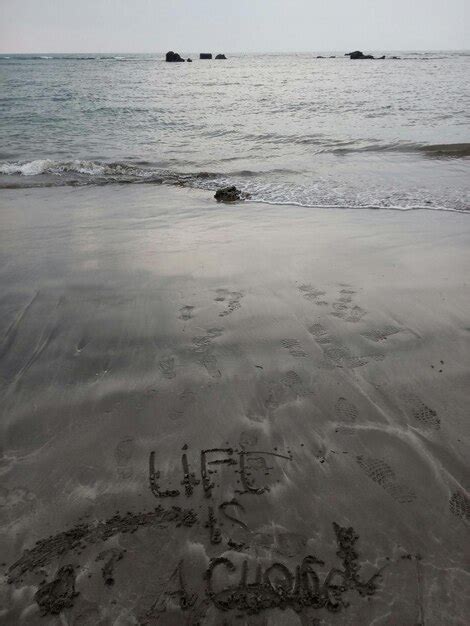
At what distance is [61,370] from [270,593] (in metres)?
1.92

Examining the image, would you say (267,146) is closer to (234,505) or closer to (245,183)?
(245,183)

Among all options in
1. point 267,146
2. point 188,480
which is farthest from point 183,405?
point 267,146

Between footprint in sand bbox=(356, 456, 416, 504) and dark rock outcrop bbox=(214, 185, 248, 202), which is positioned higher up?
footprint in sand bbox=(356, 456, 416, 504)

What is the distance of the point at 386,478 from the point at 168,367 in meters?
1.49

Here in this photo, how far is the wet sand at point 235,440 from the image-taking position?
1.60 m

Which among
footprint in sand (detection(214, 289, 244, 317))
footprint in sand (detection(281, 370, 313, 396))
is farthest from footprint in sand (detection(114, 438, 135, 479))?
footprint in sand (detection(214, 289, 244, 317))

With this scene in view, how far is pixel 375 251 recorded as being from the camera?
15.1 ft

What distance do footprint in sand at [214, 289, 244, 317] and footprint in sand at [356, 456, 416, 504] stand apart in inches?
65.3

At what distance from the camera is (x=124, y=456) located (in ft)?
7.04

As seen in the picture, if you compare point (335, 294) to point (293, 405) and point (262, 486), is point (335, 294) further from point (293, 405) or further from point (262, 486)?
point (262, 486)

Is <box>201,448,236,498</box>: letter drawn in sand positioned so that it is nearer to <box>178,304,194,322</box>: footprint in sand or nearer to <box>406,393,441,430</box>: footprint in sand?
<box>406,393,441,430</box>: footprint in sand

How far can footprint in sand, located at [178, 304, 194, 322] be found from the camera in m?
3.33

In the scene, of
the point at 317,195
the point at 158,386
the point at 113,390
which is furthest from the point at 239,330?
the point at 317,195

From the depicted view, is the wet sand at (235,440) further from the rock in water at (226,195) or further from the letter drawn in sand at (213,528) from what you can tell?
the rock in water at (226,195)
